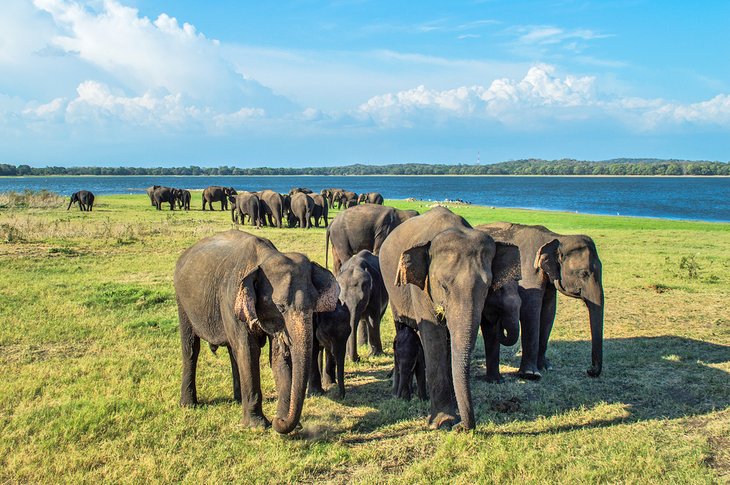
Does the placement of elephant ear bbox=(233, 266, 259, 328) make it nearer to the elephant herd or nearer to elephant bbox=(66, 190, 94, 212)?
the elephant herd

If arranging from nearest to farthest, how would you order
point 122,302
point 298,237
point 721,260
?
1. point 122,302
2. point 721,260
3. point 298,237

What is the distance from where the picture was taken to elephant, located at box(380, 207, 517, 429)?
6387 millimetres

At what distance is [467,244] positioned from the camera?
265 inches

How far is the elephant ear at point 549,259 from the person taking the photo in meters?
9.52

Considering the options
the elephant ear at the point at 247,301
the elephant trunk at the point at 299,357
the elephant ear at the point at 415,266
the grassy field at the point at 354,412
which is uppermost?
the elephant ear at the point at 415,266

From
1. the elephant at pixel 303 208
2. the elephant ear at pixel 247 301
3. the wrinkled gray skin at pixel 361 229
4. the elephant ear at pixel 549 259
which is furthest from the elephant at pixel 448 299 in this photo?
the elephant at pixel 303 208

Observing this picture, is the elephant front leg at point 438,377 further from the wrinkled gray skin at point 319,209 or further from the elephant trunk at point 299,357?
the wrinkled gray skin at point 319,209

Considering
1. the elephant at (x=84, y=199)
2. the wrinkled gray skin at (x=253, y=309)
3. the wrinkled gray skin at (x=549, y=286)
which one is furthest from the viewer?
the elephant at (x=84, y=199)

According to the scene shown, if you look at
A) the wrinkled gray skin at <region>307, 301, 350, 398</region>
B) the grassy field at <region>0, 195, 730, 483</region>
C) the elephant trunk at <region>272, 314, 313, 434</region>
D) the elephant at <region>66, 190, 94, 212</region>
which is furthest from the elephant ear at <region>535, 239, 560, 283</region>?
the elephant at <region>66, 190, 94, 212</region>

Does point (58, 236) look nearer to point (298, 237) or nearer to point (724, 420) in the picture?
point (298, 237)

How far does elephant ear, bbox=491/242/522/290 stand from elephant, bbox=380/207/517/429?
0.01m

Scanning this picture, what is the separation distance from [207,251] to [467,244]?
11.3 feet

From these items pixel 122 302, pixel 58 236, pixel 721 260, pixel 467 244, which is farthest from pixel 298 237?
pixel 467 244

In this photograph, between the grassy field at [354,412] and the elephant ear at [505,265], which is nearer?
the grassy field at [354,412]
